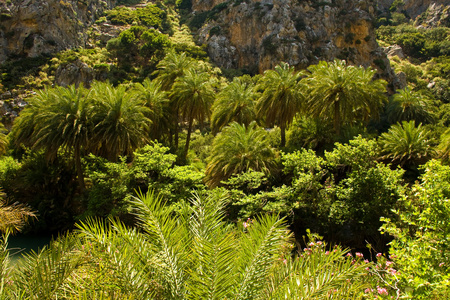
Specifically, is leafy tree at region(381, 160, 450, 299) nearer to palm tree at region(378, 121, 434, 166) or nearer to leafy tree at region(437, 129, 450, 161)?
palm tree at region(378, 121, 434, 166)

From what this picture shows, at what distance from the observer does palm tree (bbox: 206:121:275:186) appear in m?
18.4

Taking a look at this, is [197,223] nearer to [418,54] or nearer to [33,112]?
[33,112]

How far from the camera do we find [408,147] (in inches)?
727

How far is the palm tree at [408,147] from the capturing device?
1844cm

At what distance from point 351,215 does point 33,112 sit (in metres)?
22.4

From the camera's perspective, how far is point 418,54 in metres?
69.9

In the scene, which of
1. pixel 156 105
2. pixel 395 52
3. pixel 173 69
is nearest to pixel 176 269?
pixel 156 105

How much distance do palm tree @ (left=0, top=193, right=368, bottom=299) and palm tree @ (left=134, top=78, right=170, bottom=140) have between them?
2045cm

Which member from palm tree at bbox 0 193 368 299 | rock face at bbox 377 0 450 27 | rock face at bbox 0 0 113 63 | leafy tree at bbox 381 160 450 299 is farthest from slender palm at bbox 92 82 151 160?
rock face at bbox 377 0 450 27

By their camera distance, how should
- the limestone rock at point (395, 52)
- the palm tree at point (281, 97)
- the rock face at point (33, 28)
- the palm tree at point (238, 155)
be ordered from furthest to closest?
1. the limestone rock at point (395, 52)
2. the rock face at point (33, 28)
3. the palm tree at point (281, 97)
4. the palm tree at point (238, 155)

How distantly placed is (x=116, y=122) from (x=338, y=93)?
1527 centimetres

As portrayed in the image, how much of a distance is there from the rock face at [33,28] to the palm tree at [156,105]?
34.9 meters

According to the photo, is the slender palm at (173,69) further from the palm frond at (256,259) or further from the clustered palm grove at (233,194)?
the palm frond at (256,259)

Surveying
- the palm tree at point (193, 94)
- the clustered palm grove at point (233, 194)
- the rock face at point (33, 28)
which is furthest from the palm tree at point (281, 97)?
the rock face at point (33, 28)
